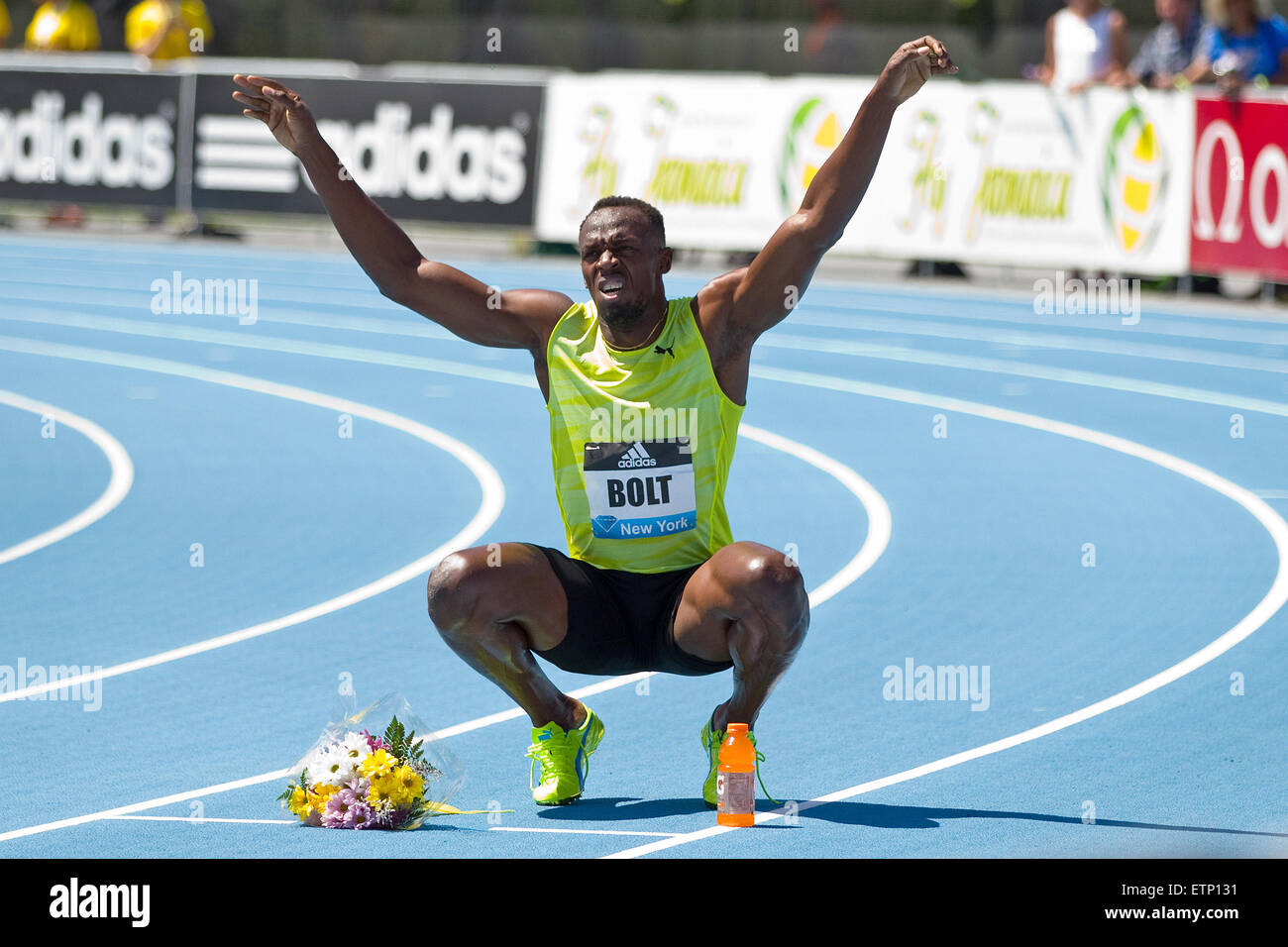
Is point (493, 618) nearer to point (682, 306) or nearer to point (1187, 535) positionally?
point (682, 306)

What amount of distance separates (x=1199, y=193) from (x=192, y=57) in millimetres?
13416

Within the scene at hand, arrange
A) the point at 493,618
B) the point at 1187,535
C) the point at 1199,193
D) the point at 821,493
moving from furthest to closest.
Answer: the point at 1199,193 < the point at 821,493 < the point at 1187,535 < the point at 493,618

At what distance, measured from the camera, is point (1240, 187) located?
15.6 meters

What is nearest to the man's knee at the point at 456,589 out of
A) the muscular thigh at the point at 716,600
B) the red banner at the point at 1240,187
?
the muscular thigh at the point at 716,600

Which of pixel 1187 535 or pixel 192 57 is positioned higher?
pixel 192 57

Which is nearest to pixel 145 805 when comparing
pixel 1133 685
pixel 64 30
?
pixel 1133 685

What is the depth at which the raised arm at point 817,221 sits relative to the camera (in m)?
5.38

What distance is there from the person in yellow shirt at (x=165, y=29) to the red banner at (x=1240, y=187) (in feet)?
38.7

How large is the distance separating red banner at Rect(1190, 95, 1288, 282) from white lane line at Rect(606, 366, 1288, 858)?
149 inches

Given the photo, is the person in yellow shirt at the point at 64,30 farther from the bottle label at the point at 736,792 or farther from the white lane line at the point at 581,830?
the bottle label at the point at 736,792

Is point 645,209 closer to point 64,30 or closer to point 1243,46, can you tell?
point 1243,46

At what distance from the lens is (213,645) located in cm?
738
